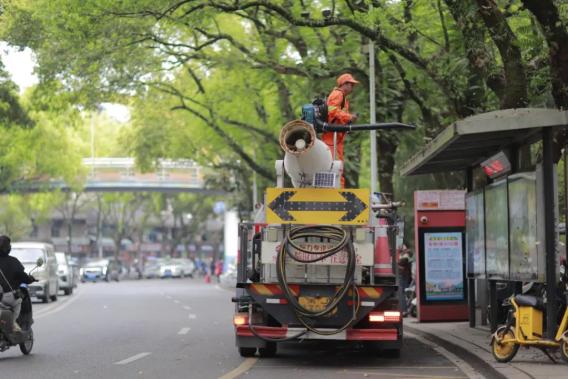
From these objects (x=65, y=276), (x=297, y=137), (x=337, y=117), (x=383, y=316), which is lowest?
(x=383, y=316)

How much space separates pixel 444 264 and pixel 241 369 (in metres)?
8.99

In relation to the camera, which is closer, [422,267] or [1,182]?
[422,267]

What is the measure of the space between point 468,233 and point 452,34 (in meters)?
4.03

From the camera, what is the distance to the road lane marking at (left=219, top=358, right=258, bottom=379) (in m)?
12.2

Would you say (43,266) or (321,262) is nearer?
(321,262)

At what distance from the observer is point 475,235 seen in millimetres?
17297

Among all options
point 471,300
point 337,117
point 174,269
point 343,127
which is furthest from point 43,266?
point 174,269

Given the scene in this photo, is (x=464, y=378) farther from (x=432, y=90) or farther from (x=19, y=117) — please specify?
(x=19, y=117)

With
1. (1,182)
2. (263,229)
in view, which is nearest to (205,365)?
(263,229)

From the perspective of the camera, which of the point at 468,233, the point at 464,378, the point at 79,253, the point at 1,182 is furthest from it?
the point at 79,253

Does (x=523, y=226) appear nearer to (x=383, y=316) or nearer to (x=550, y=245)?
(x=550, y=245)

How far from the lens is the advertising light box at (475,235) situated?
16650 millimetres

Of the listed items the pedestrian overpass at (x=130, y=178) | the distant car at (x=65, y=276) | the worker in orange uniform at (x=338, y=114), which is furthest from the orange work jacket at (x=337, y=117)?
the pedestrian overpass at (x=130, y=178)

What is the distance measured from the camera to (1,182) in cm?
5500
